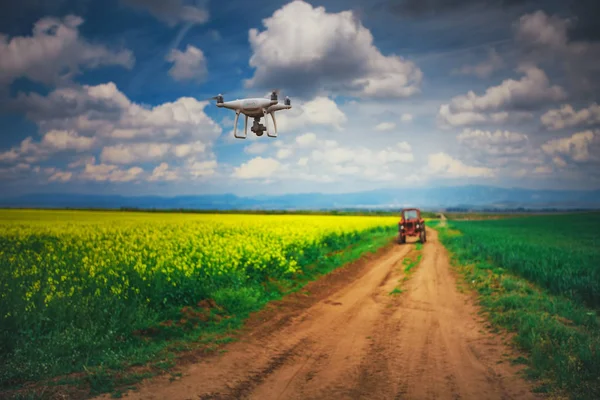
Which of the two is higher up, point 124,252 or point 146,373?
point 124,252

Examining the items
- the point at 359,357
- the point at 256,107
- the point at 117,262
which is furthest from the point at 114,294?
the point at 256,107

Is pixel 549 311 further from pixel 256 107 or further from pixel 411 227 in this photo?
pixel 411 227

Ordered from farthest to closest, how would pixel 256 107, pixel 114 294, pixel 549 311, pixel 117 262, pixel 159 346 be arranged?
1. pixel 117 262
2. pixel 549 311
3. pixel 114 294
4. pixel 159 346
5. pixel 256 107

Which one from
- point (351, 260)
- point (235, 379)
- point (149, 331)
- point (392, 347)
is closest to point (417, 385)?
point (392, 347)

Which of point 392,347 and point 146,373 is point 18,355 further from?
point 392,347

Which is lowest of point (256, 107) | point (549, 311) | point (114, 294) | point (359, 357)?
point (359, 357)

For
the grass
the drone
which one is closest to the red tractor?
the grass

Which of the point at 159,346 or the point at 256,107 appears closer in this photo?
the point at 256,107
